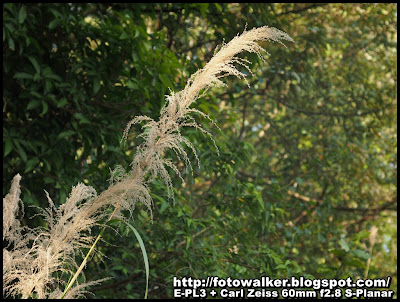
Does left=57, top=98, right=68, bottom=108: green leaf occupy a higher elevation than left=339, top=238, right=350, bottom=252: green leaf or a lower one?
higher

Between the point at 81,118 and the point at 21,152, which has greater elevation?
the point at 81,118

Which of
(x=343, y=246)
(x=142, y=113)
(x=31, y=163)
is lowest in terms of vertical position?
(x=343, y=246)

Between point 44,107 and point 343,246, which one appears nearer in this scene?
point 44,107

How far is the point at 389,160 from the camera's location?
173 inches

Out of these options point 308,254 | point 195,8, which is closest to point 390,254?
point 308,254

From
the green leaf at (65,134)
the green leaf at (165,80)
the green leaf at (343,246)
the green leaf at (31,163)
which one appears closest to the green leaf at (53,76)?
the green leaf at (65,134)

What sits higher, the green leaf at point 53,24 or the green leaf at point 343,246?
the green leaf at point 53,24

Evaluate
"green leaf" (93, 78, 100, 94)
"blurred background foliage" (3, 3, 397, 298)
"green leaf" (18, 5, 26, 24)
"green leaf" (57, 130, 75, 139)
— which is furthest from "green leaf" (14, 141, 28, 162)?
"green leaf" (18, 5, 26, 24)

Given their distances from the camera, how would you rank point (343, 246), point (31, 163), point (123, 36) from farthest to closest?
point (343, 246), point (31, 163), point (123, 36)

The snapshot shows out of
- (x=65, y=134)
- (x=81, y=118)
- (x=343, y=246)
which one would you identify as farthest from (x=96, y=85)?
(x=343, y=246)

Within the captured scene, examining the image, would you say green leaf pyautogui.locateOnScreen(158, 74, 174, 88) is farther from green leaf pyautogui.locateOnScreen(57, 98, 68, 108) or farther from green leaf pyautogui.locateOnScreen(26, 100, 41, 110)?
green leaf pyautogui.locateOnScreen(26, 100, 41, 110)

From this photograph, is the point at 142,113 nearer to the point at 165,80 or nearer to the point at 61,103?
the point at 165,80

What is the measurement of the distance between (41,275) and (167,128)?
0.46m

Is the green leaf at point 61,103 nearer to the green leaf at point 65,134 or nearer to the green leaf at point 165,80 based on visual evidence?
the green leaf at point 65,134
